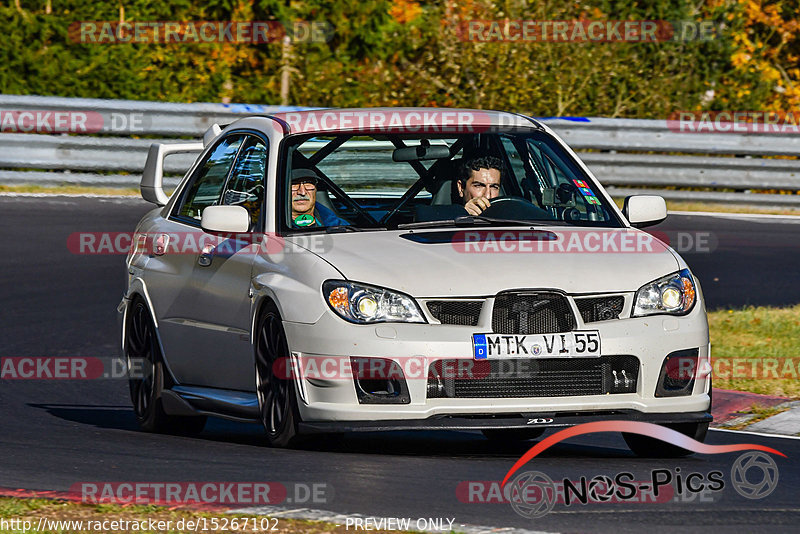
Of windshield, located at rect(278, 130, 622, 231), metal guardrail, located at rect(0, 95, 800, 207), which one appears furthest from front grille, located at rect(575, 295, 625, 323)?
metal guardrail, located at rect(0, 95, 800, 207)

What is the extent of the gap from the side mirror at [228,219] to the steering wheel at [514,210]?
1210 mm

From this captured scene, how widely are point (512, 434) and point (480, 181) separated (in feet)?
4.98

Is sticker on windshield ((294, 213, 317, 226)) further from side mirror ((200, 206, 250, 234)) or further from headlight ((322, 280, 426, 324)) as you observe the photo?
headlight ((322, 280, 426, 324))

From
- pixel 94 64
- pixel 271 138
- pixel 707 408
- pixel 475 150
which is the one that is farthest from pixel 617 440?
pixel 94 64

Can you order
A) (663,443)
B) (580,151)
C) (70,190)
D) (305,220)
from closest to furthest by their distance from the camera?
1. (663,443)
2. (305,220)
3. (70,190)
4. (580,151)

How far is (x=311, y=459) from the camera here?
7914mm

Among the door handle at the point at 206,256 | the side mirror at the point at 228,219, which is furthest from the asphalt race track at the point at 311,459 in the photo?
the side mirror at the point at 228,219

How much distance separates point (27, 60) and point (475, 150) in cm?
1654

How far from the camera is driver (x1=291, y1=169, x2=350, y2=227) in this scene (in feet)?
28.9

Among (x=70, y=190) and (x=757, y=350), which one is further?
(x=70, y=190)

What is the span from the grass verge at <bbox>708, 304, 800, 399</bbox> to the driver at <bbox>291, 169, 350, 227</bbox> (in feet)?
12.1

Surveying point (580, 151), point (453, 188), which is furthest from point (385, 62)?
point (453, 188)

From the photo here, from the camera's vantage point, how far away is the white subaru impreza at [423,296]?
774 centimetres

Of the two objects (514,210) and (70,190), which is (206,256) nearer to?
(514,210)
